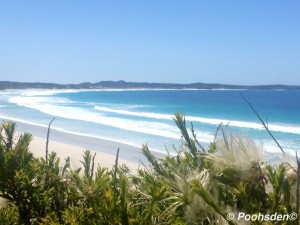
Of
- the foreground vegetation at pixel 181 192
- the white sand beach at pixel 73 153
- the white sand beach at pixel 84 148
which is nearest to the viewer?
the foreground vegetation at pixel 181 192

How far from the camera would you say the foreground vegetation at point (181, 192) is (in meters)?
1.16

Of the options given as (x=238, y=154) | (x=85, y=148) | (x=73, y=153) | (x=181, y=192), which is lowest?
(x=73, y=153)

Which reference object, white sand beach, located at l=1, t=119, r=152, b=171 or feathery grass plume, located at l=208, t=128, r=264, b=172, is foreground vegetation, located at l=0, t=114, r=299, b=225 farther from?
white sand beach, located at l=1, t=119, r=152, b=171

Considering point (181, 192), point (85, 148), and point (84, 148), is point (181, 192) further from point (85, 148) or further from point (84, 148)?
point (84, 148)

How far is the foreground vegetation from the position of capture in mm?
1163

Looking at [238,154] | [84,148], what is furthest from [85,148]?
[238,154]

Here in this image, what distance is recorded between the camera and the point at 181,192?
3.99 feet

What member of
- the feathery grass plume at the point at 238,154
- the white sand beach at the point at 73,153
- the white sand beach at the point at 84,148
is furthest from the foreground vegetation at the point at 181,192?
the white sand beach at the point at 73,153

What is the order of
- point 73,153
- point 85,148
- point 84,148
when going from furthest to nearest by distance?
point 84,148
point 85,148
point 73,153

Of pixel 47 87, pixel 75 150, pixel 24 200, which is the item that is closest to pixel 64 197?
pixel 24 200

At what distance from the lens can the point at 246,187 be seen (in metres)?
1.26

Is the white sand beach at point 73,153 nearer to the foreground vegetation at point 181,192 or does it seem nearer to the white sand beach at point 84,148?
the white sand beach at point 84,148

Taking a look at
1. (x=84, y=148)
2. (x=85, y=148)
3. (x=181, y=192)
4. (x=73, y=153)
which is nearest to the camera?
(x=181, y=192)

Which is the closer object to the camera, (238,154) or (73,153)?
(238,154)
